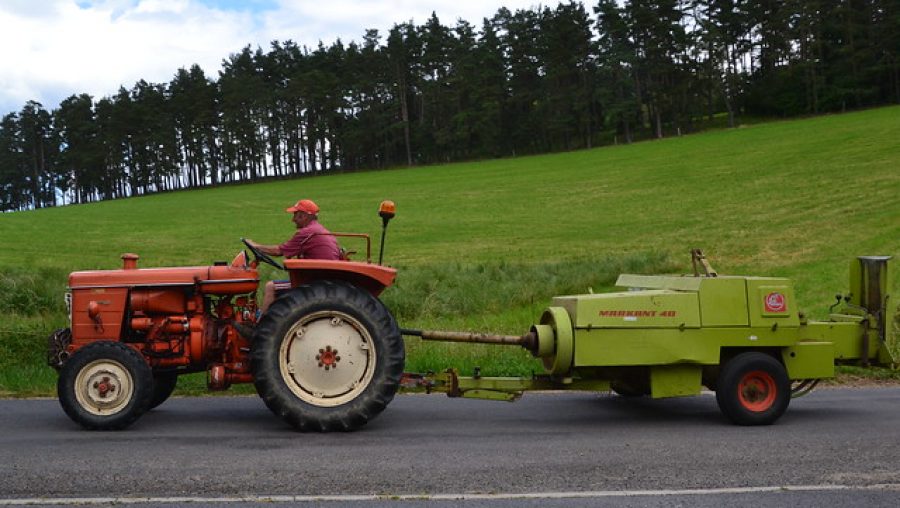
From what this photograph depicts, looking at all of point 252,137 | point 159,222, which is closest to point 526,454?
point 159,222

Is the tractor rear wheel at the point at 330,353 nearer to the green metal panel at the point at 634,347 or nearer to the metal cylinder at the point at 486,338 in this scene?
the metal cylinder at the point at 486,338

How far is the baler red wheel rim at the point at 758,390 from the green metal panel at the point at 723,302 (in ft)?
1.39

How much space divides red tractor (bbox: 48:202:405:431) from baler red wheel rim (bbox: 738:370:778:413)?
2.69 m

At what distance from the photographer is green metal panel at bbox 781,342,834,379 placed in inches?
262

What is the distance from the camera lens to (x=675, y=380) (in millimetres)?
6547

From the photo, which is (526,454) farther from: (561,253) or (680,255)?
(561,253)

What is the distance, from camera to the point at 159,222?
1540 inches

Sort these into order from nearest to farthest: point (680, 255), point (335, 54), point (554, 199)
→ point (680, 255), point (554, 199), point (335, 54)

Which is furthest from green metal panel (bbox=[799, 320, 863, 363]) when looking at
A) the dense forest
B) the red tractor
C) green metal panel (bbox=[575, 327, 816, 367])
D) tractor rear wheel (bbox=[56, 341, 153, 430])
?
the dense forest

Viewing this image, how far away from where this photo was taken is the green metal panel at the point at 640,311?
21.1ft

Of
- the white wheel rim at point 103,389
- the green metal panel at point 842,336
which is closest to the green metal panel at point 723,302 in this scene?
the green metal panel at point 842,336

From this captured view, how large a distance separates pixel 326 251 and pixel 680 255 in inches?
579

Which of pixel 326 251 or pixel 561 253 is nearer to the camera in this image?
pixel 326 251

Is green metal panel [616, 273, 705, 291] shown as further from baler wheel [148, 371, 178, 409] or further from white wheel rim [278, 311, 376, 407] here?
baler wheel [148, 371, 178, 409]
